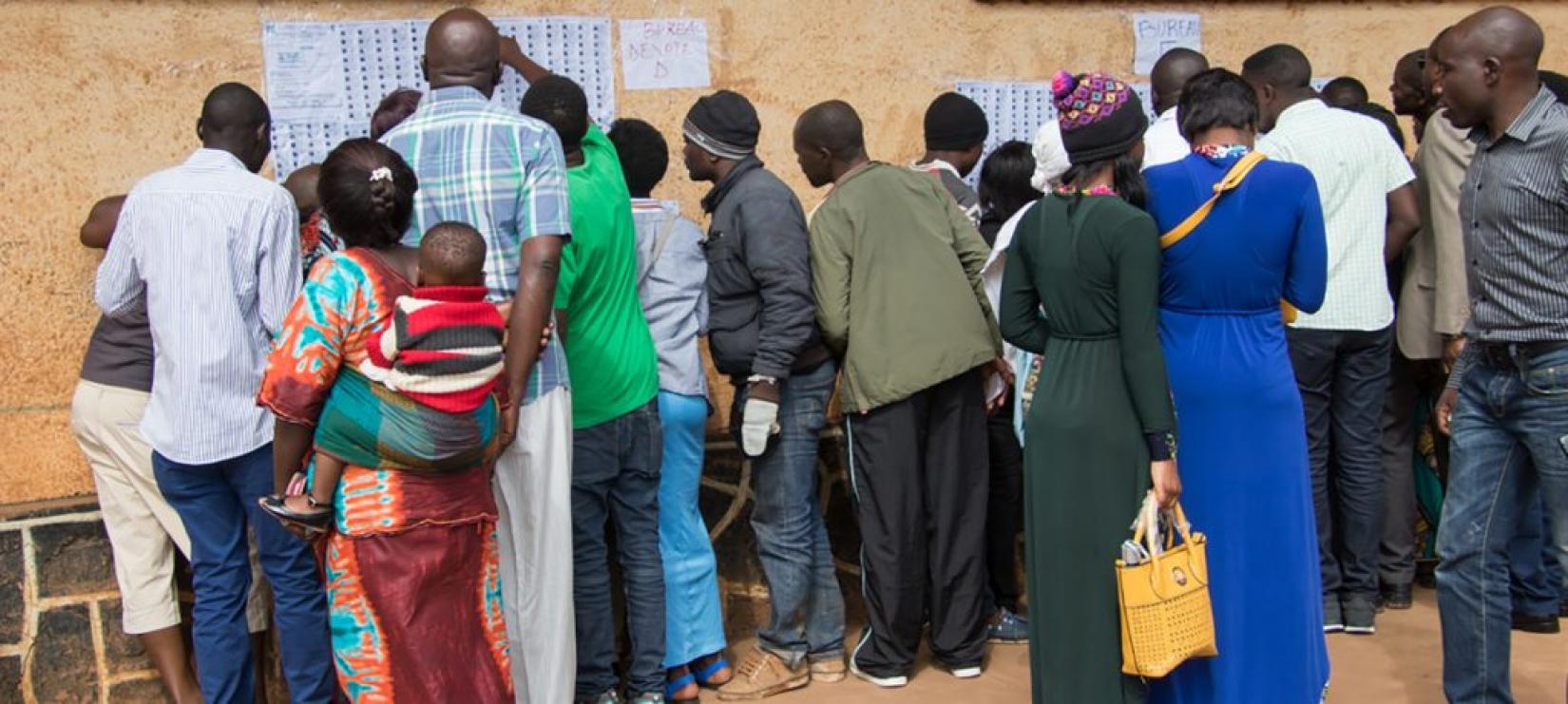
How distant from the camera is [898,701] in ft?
16.7

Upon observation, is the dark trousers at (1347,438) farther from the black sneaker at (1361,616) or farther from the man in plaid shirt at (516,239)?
the man in plaid shirt at (516,239)

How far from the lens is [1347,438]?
5.61 meters

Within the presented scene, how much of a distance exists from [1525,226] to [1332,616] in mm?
2065

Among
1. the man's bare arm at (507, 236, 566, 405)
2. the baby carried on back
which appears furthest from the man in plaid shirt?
the baby carried on back

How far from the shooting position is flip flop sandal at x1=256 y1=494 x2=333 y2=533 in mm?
3508

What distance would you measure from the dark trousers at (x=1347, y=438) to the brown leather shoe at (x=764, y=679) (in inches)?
75.0

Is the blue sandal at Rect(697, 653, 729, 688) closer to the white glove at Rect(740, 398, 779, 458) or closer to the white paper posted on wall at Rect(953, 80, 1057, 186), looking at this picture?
the white glove at Rect(740, 398, 779, 458)

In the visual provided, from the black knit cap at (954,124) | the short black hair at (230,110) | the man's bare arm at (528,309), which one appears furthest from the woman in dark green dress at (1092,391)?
the short black hair at (230,110)

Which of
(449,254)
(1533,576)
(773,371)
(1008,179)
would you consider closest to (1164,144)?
(1008,179)

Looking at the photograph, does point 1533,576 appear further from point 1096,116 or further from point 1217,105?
point 1096,116

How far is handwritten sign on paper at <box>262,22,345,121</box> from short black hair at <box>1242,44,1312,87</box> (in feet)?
10.8

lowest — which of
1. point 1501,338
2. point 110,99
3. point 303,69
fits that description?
point 1501,338

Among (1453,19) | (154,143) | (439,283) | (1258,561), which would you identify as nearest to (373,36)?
(154,143)

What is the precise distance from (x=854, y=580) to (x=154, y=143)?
2.89 meters
